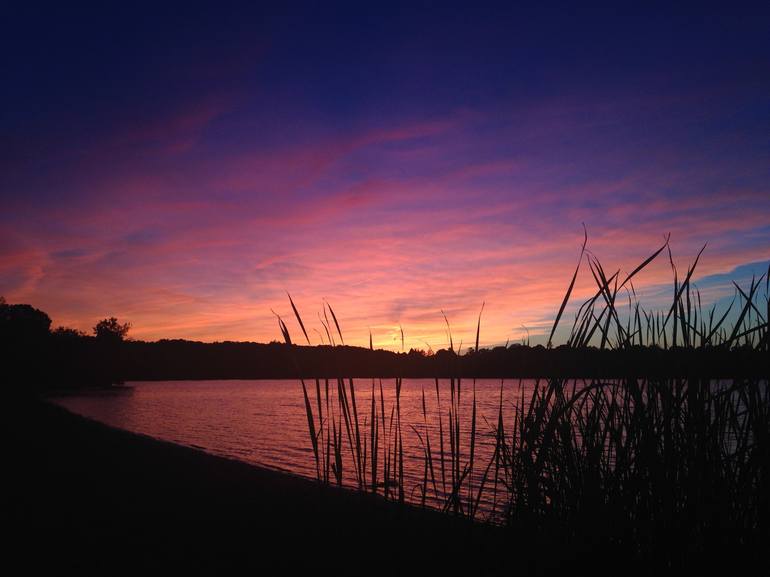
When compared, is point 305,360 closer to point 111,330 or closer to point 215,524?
point 215,524

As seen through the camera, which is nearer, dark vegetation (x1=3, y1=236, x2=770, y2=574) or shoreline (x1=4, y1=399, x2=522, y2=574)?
dark vegetation (x1=3, y1=236, x2=770, y2=574)

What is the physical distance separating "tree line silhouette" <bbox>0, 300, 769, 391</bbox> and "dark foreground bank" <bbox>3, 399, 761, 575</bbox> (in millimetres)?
1221

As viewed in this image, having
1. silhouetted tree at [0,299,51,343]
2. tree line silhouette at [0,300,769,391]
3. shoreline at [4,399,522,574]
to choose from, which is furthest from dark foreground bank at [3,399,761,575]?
silhouetted tree at [0,299,51,343]

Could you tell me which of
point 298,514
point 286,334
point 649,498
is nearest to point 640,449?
point 649,498

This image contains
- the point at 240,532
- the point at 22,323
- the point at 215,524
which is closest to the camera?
the point at 240,532

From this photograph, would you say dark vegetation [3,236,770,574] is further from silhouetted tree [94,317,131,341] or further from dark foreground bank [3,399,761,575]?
silhouetted tree [94,317,131,341]

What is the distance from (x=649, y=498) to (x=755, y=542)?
737mm

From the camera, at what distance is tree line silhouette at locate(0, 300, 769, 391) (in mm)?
4281

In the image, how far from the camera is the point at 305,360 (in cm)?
479

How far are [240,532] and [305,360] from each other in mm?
3962

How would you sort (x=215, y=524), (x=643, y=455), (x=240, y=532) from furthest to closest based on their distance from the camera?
1. (x=215, y=524)
2. (x=240, y=532)
3. (x=643, y=455)

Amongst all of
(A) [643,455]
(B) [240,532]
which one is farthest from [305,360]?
(B) [240,532]

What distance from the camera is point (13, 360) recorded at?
267ft

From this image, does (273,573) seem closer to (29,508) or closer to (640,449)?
(640,449)
